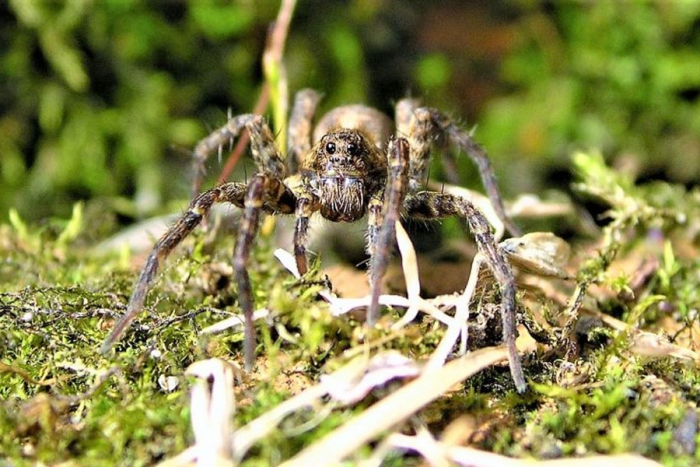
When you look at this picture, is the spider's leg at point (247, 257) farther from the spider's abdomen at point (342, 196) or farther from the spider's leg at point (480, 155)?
the spider's leg at point (480, 155)

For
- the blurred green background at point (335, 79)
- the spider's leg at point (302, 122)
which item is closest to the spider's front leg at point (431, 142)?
the spider's leg at point (302, 122)

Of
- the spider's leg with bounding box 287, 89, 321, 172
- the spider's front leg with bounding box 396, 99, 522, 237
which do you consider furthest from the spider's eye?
the spider's leg with bounding box 287, 89, 321, 172

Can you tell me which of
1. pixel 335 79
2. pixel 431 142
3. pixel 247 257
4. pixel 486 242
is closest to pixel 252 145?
pixel 431 142

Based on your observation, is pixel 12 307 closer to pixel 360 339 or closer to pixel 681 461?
pixel 360 339

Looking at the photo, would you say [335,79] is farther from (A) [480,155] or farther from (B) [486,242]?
(B) [486,242]

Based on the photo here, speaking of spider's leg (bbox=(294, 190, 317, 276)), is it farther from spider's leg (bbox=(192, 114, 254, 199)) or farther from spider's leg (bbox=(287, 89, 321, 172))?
spider's leg (bbox=(287, 89, 321, 172))

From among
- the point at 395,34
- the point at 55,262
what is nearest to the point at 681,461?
the point at 55,262
